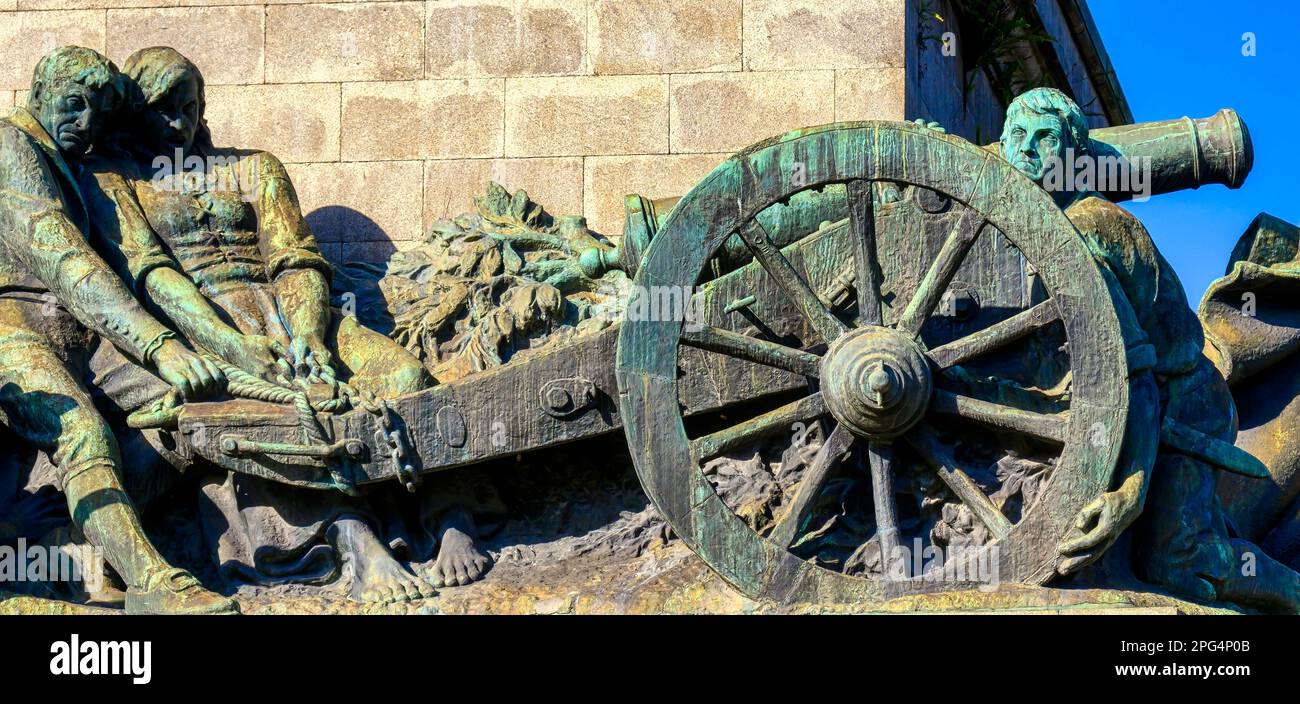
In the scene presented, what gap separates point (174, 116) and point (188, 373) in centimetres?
150

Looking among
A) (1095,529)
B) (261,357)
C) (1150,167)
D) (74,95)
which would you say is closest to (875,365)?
(1095,529)

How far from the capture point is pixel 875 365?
32.7 feet

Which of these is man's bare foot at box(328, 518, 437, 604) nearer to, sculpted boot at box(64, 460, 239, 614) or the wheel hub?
sculpted boot at box(64, 460, 239, 614)

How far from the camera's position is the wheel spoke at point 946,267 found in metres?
10.1

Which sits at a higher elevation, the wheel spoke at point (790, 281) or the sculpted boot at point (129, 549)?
the wheel spoke at point (790, 281)

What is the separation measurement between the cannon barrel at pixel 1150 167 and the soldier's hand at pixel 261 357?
1.52 m

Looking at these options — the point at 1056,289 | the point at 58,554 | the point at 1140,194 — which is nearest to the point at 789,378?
the point at 1056,289

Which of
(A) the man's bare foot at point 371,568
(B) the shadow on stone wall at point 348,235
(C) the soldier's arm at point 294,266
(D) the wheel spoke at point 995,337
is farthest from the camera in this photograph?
(B) the shadow on stone wall at point 348,235

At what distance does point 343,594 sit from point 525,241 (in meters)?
1.93

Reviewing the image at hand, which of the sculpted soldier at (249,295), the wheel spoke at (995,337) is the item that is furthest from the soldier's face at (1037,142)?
the sculpted soldier at (249,295)

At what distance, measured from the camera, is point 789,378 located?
Answer: 10.4 meters

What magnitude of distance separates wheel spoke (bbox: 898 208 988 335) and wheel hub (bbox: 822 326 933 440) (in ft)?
0.36

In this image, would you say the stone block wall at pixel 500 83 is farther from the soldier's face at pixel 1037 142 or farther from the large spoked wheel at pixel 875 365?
the large spoked wheel at pixel 875 365

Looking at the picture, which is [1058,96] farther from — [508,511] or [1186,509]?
[508,511]
